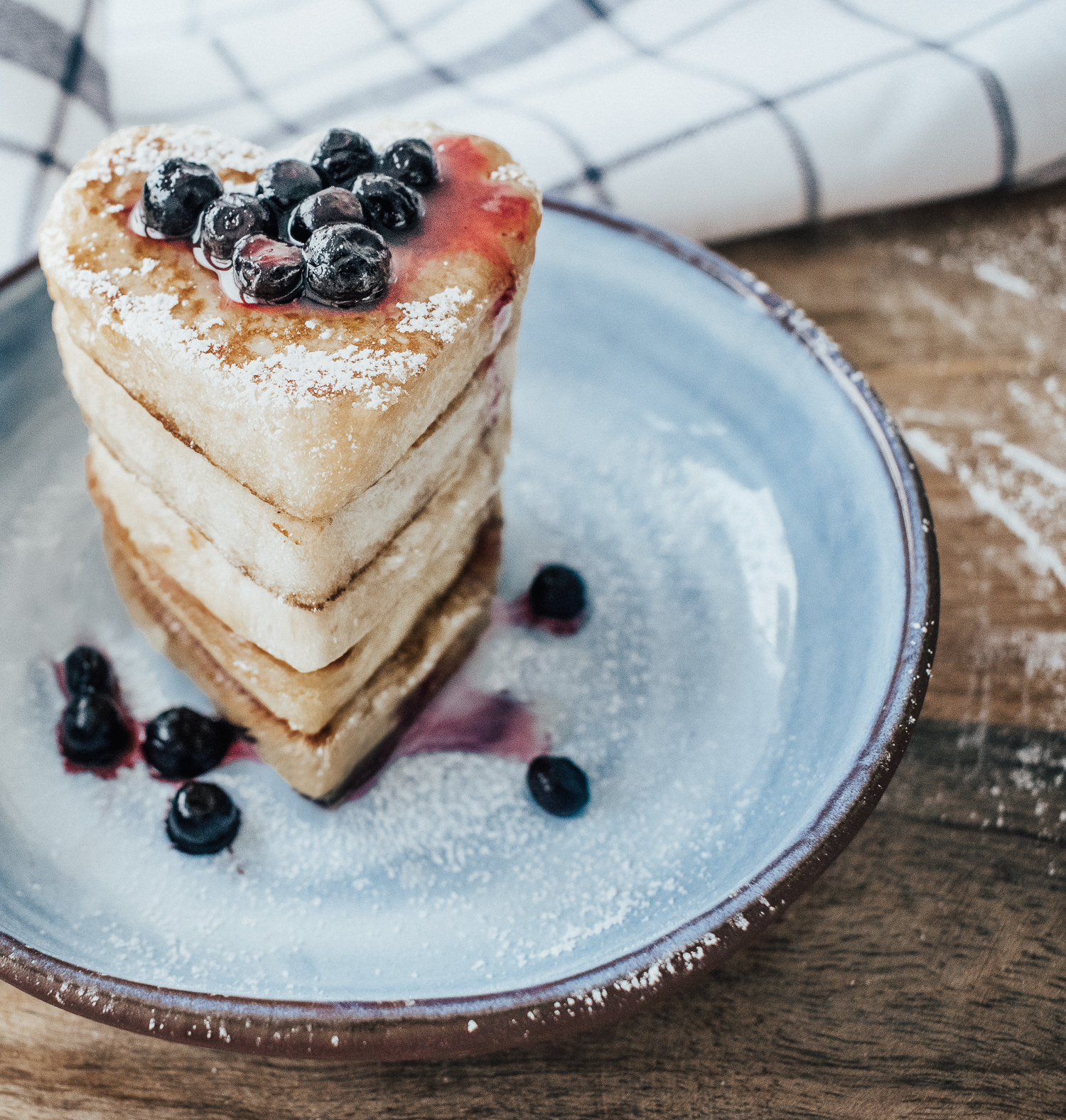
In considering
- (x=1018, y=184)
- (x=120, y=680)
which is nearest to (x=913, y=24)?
(x=1018, y=184)

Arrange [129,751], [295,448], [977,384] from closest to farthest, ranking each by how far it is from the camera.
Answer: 1. [295,448]
2. [129,751]
3. [977,384]

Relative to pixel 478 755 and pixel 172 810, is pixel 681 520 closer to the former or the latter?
pixel 478 755

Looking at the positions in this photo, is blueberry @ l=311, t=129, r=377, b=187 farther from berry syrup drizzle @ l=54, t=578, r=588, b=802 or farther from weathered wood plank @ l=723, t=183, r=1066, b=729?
weathered wood plank @ l=723, t=183, r=1066, b=729

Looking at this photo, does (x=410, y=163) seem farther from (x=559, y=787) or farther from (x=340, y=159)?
(x=559, y=787)

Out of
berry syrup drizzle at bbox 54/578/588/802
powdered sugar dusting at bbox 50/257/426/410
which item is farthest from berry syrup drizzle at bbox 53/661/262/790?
powdered sugar dusting at bbox 50/257/426/410

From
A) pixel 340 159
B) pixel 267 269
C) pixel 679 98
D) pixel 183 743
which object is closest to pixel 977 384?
pixel 679 98

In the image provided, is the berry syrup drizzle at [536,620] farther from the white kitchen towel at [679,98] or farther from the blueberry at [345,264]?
the white kitchen towel at [679,98]

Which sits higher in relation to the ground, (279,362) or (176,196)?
(176,196)
